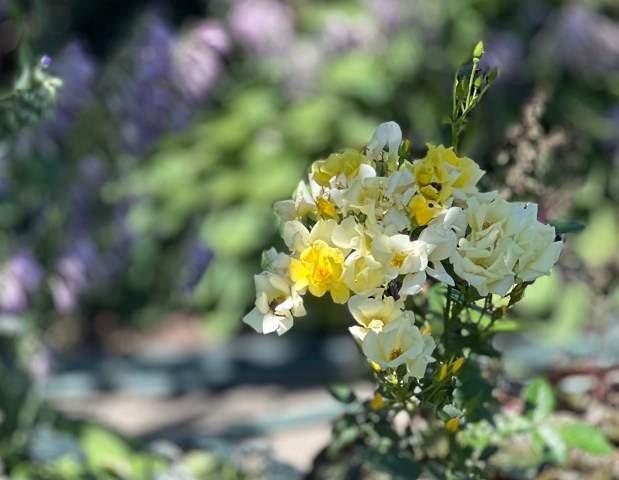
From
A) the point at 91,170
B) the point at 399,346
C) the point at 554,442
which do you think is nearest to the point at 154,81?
the point at 91,170

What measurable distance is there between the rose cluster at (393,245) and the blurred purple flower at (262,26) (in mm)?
2961

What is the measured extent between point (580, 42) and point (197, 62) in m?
2.05

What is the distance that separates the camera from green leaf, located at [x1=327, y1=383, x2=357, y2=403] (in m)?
1.54

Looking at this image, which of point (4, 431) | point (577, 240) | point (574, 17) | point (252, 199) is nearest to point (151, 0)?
point (252, 199)

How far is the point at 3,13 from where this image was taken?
458cm

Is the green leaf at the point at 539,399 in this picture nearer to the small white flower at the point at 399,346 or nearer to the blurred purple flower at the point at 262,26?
the small white flower at the point at 399,346

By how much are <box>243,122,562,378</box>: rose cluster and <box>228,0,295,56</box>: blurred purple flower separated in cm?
296

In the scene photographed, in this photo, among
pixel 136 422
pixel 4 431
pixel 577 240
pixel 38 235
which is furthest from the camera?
pixel 577 240

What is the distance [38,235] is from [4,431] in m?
0.55

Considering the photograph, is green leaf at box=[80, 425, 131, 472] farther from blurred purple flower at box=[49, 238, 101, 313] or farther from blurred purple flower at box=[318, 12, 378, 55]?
blurred purple flower at box=[318, 12, 378, 55]

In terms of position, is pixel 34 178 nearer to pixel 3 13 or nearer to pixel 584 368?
pixel 584 368

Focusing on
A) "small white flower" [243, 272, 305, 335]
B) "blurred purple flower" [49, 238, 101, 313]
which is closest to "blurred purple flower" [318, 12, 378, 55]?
"blurred purple flower" [49, 238, 101, 313]

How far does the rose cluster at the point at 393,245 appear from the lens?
115 cm

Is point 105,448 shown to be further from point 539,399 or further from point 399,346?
point 399,346
